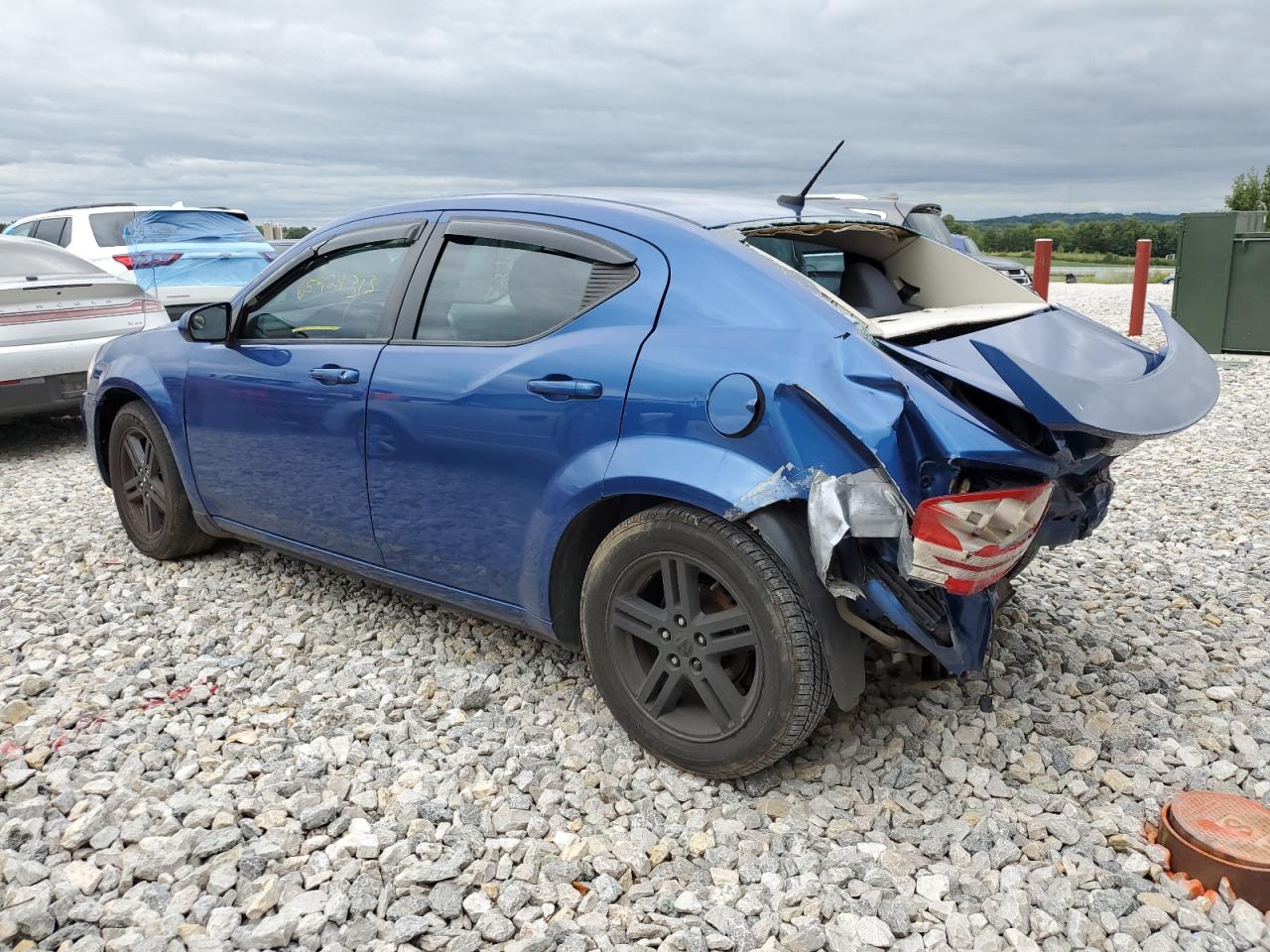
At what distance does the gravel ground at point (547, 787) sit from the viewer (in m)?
2.41

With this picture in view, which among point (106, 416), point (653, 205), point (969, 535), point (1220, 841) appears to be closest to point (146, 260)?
point (106, 416)

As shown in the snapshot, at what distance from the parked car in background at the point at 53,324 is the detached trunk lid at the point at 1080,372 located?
645cm

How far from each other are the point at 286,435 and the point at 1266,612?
12.6ft

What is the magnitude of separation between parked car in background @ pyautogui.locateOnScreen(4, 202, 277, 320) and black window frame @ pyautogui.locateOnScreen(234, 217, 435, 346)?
6.85 m

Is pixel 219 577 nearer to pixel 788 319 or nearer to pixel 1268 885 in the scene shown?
pixel 788 319

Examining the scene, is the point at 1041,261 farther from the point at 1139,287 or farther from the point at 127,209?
the point at 127,209

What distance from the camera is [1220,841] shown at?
2480 millimetres

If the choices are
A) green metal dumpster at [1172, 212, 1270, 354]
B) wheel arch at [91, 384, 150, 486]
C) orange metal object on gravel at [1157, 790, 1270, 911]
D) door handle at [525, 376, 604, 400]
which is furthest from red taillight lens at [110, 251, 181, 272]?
green metal dumpster at [1172, 212, 1270, 354]

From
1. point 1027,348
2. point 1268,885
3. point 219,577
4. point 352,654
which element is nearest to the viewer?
point 1268,885

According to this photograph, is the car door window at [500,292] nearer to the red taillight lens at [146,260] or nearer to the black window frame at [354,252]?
the black window frame at [354,252]

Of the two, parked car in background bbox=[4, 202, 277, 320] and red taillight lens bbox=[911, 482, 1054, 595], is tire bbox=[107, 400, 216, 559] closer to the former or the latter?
red taillight lens bbox=[911, 482, 1054, 595]

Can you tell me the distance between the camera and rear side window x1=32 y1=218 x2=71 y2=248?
35.9 ft

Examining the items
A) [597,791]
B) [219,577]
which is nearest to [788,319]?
[597,791]

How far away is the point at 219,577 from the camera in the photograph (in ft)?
15.3
